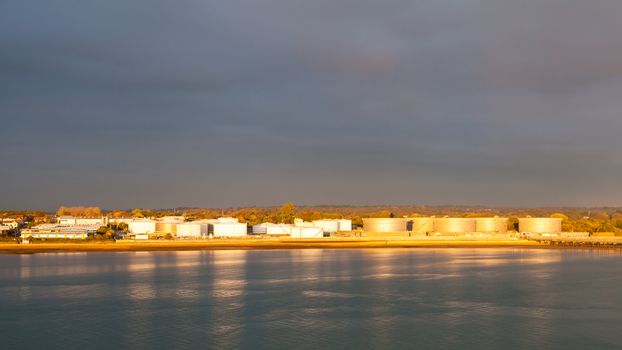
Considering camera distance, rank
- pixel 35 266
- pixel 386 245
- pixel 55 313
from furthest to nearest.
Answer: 1. pixel 386 245
2. pixel 35 266
3. pixel 55 313

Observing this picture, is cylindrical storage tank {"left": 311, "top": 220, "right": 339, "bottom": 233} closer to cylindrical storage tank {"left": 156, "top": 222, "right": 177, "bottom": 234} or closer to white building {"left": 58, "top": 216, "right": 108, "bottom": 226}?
cylindrical storage tank {"left": 156, "top": 222, "right": 177, "bottom": 234}

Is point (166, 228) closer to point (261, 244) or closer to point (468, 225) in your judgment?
point (261, 244)

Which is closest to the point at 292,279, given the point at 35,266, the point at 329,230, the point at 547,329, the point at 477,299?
the point at 477,299

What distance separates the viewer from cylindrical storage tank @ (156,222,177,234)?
5157 inches

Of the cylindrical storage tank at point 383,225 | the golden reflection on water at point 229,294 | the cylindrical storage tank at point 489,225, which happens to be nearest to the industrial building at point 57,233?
the golden reflection on water at point 229,294

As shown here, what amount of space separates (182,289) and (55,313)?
41.3ft

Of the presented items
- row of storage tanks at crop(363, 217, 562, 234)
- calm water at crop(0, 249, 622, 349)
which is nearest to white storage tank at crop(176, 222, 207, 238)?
row of storage tanks at crop(363, 217, 562, 234)

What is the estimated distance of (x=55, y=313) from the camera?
1649 inches

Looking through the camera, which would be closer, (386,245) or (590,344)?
(590,344)

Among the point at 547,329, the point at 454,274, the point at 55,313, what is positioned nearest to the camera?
the point at 547,329

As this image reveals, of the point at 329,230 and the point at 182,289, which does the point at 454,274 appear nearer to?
the point at 182,289

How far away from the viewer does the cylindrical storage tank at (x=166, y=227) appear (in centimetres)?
13100

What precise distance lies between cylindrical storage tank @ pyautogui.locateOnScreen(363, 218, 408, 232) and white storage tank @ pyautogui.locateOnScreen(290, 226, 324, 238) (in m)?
13.9

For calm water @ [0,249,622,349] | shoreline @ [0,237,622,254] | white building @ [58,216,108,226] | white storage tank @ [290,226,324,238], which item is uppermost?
white building @ [58,216,108,226]
